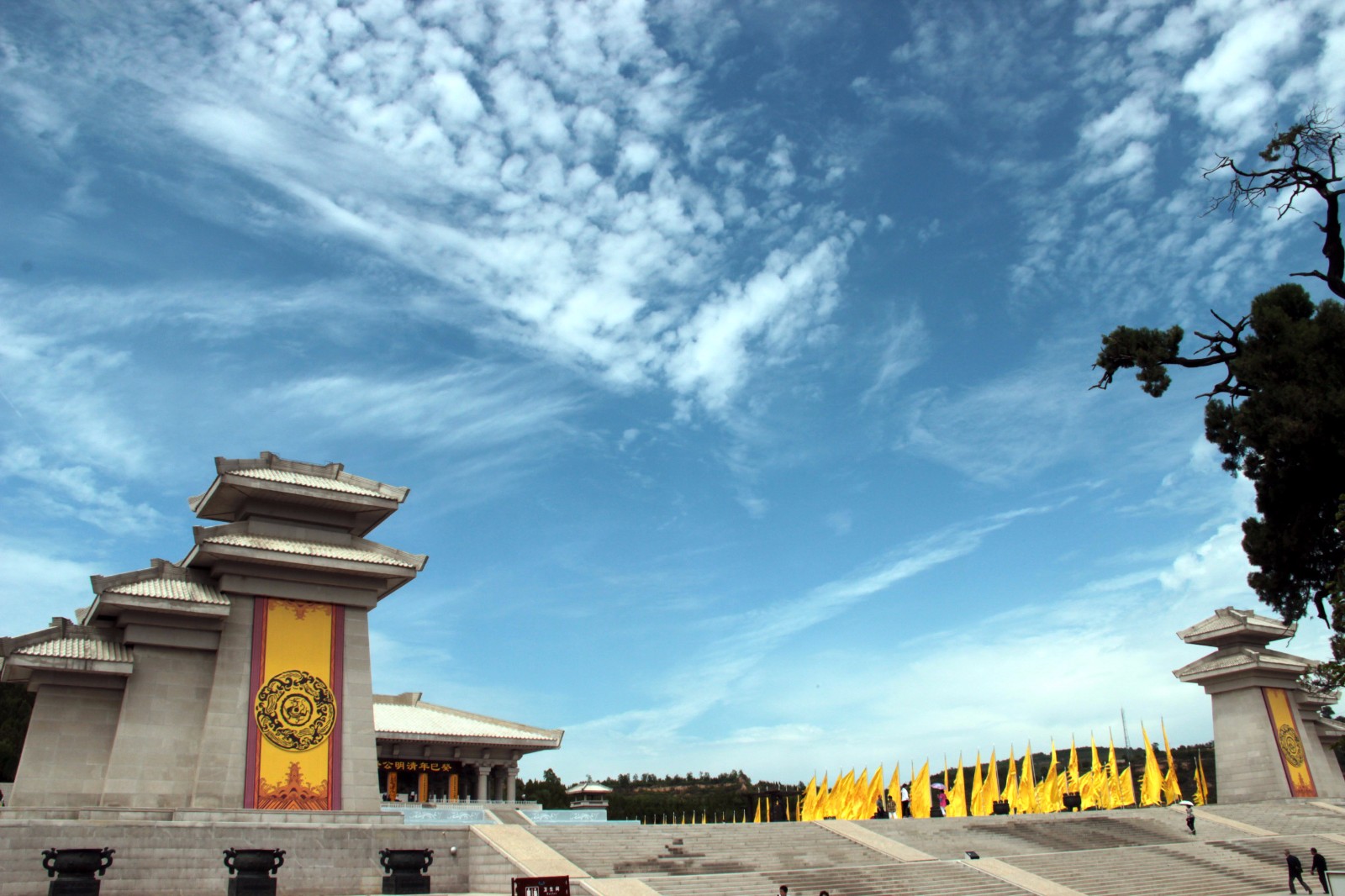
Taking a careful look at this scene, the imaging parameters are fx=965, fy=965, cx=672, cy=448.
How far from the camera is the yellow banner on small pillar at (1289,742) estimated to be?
4194 centimetres

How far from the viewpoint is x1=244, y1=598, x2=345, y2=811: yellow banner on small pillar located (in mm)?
21906

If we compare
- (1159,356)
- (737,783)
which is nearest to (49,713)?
(1159,356)

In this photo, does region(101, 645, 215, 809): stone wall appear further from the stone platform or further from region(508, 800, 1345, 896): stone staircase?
region(508, 800, 1345, 896): stone staircase

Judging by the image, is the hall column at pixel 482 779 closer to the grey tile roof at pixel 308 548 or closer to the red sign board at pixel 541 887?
the grey tile roof at pixel 308 548

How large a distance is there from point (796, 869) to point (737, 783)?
58226mm

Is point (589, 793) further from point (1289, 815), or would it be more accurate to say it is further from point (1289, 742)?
point (1289, 742)

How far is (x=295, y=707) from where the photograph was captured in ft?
74.8

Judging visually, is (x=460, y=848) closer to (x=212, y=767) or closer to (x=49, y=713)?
(x=212, y=767)

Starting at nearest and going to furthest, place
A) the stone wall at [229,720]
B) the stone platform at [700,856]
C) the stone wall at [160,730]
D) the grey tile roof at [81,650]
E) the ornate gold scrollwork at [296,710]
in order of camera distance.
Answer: the stone platform at [700,856]
the grey tile roof at [81,650]
the stone wall at [160,730]
the stone wall at [229,720]
the ornate gold scrollwork at [296,710]

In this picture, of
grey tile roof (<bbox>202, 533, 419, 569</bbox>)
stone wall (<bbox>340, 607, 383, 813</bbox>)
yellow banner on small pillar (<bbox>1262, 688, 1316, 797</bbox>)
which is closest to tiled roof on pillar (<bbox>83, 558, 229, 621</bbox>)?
grey tile roof (<bbox>202, 533, 419, 569</bbox>)

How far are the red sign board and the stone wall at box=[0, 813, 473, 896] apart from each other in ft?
17.5

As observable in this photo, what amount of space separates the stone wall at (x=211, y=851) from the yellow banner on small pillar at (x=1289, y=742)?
37523mm

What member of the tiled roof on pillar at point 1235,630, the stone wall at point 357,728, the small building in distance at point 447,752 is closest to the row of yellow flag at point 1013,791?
the tiled roof on pillar at point 1235,630

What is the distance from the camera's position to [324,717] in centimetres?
2311
